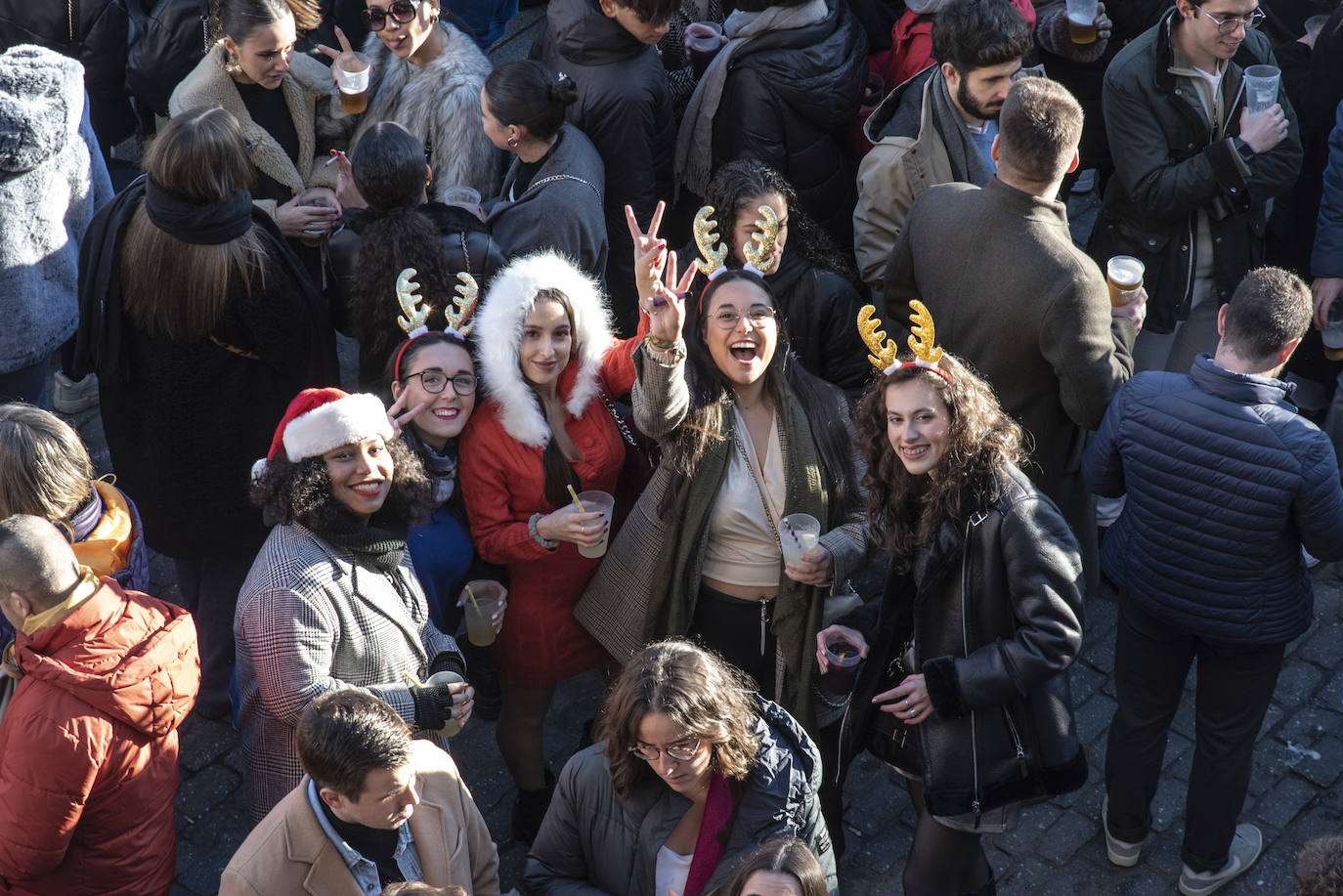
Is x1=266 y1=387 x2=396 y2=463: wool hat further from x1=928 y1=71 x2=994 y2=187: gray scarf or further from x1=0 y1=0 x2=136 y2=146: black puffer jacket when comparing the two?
x1=0 y1=0 x2=136 y2=146: black puffer jacket

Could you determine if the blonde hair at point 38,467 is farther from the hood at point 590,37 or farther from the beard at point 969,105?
the beard at point 969,105

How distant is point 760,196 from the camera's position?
507 cm

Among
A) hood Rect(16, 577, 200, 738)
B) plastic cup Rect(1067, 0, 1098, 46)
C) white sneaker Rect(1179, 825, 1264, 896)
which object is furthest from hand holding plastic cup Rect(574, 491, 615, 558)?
plastic cup Rect(1067, 0, 1098, 46)

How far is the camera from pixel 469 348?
4.66 metres

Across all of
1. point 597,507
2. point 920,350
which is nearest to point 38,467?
point 597,507

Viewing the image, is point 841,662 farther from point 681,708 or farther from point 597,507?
point 681,708

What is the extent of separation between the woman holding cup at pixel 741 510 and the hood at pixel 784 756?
2.40 feet

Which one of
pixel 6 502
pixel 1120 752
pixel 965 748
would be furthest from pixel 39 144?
pixel 1120 752

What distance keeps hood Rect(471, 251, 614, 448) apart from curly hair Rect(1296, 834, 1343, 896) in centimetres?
254

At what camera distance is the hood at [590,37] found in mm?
5789

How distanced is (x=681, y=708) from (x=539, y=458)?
1434mm

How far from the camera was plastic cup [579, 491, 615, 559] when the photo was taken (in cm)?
438

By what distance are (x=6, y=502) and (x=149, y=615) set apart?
0.58 m

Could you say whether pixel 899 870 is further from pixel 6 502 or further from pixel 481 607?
pixel 6 502
